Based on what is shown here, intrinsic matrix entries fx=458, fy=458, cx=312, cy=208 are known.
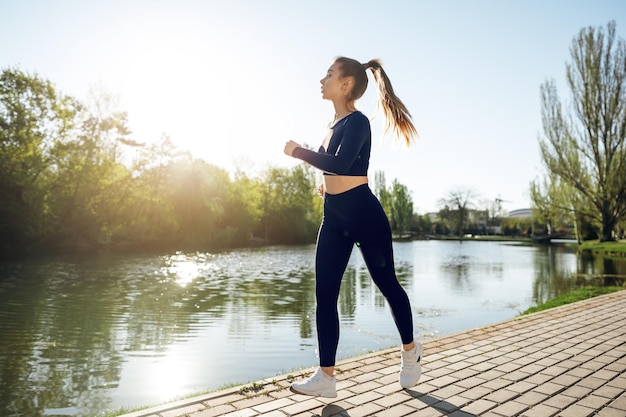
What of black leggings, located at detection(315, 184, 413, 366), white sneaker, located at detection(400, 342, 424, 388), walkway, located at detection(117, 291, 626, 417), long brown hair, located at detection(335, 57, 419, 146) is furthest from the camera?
long brown hair, located at detection(335, 57, 419, 146)

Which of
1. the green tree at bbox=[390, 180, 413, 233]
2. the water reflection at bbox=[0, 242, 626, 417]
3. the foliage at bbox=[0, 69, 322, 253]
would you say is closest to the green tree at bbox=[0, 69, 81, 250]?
the foliage at bbox=[0, 69, 322, 253]

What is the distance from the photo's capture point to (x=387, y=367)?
3.37 m

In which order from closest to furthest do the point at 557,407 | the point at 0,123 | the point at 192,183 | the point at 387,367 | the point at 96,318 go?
the point at 557,407 → the point at 387,367 → the point at 96,318 → the point at 0,123 → the point at 192,183

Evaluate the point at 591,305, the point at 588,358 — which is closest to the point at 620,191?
the point at 591,305

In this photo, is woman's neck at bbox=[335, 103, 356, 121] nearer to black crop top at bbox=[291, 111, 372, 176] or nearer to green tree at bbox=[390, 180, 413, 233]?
black crop top at bbox=[291, 111, 372, 176]

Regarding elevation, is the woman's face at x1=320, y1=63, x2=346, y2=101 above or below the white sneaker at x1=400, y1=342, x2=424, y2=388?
above

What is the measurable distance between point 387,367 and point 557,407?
1.17 m

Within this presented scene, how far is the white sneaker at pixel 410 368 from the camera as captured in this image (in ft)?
9.29

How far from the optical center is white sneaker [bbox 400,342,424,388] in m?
2.83

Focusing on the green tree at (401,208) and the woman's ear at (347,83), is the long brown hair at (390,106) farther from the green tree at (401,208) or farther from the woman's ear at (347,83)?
the green tree at (401,208)

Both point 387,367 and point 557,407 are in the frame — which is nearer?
point 557,407


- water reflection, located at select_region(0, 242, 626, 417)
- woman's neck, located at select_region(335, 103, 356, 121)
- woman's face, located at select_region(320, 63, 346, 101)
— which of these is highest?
woman's face, located at select_region(320, 63, 346, 101)

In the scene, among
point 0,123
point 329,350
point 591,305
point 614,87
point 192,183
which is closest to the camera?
point 329,350

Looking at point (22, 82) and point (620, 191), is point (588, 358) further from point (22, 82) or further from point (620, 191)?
point (620, 191)
